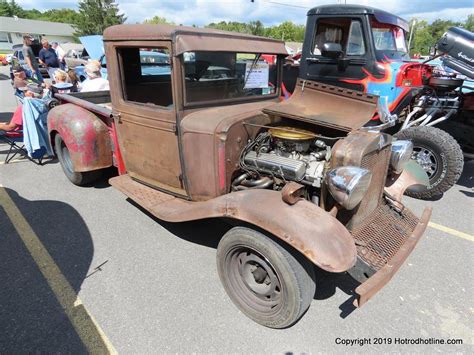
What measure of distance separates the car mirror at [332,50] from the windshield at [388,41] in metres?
0.55

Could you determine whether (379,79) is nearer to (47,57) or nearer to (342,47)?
(342,47)

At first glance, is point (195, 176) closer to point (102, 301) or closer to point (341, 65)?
point (102, 301)

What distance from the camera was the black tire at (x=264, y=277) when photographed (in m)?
1.87

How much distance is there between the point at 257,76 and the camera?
299cm

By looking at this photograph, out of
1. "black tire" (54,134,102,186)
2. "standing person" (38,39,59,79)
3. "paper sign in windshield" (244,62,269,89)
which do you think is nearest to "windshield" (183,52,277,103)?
"paper sign in windshield" (244,62,269,89)

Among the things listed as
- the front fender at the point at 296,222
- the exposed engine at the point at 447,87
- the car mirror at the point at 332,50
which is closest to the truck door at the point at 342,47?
the car mirror at the point at 332,50

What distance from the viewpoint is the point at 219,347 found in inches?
75.8

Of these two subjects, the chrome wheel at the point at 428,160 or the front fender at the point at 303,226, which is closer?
the front fender at the point at 303,226

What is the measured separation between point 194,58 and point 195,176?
37.4 inches

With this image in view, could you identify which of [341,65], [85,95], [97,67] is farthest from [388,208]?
[97,67]

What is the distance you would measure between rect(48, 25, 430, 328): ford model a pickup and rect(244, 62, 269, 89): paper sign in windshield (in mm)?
10

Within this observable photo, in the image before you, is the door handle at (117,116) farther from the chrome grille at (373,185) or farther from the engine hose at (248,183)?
the chrome grille at (373,185)

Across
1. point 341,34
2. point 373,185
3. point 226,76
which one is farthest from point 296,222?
point 341,34

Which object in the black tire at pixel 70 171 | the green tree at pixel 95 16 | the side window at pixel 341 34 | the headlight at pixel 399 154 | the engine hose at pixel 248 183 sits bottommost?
the black tire at pixel 70 171
